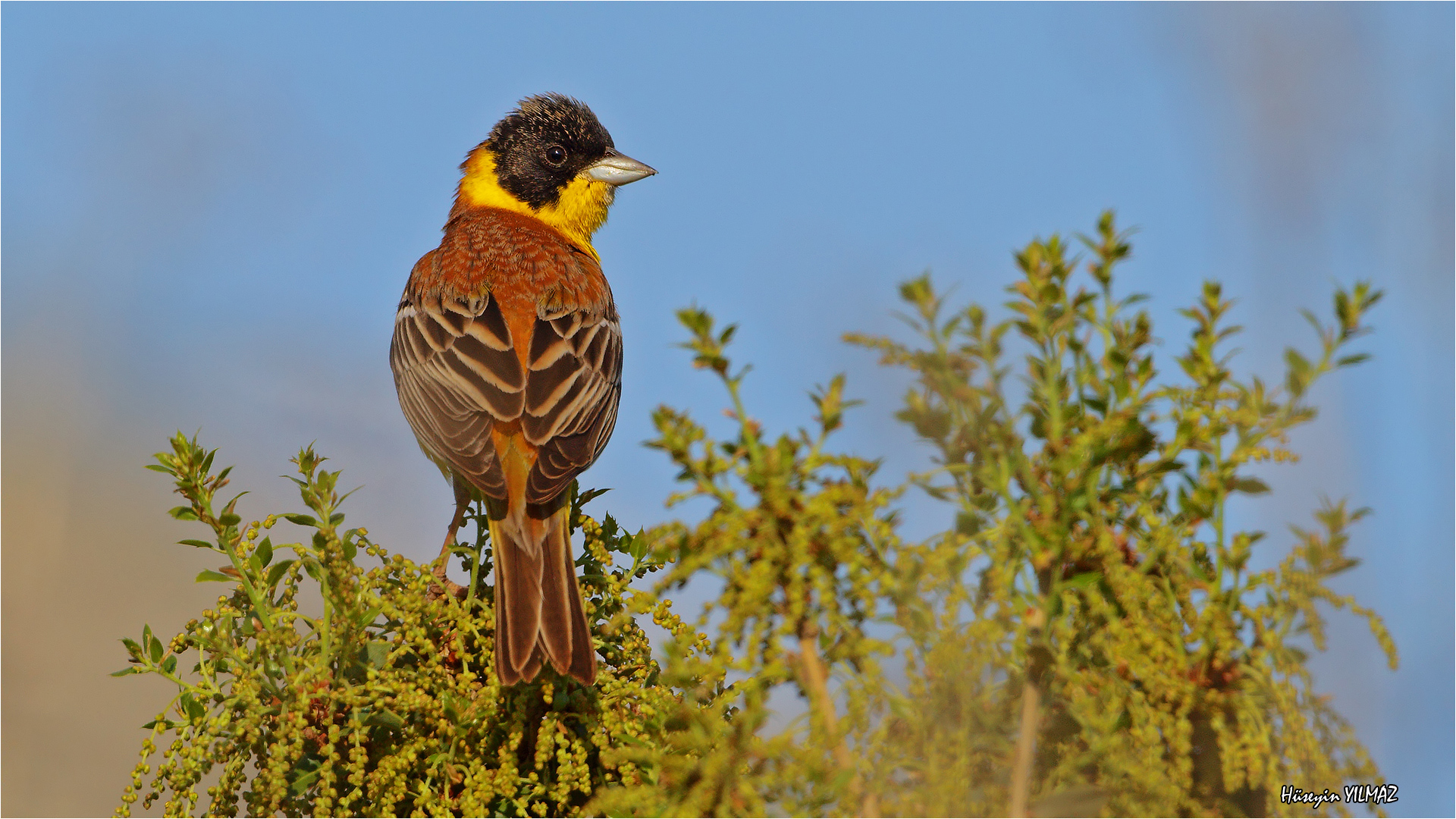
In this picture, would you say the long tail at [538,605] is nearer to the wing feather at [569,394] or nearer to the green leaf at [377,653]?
the green leaf at [377,653]

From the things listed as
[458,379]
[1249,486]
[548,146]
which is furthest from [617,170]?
[1249,486]

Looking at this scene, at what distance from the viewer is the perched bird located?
2.35m

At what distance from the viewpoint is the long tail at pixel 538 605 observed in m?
1.92

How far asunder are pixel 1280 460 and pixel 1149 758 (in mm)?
376

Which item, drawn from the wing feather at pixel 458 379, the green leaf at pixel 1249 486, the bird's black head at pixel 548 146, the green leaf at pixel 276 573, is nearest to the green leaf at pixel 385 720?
the green leaf at pixel 276 573

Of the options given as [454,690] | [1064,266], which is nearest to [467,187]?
[454,690]

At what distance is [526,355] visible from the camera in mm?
3787

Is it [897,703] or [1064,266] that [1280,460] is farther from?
[897,703]

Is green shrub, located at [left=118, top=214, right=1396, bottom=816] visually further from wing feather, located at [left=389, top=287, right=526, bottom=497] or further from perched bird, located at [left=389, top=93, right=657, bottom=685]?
wing feather, located at [left=389, top=287, right=526, bottom=497]

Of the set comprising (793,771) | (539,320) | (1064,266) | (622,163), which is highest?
(622,163)

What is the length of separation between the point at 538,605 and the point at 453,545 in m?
0.30

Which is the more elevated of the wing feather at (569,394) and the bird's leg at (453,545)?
the wing feather at (569,394)

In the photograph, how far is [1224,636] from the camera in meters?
1.17

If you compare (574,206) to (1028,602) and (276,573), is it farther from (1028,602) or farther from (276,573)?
(1028,602)
